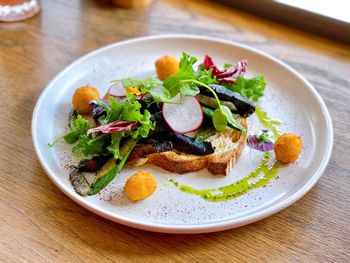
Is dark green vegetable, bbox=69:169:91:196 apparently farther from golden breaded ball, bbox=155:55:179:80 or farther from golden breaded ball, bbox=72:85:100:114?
golden breaded ball, bbox=155:55:179:80

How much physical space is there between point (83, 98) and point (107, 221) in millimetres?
470

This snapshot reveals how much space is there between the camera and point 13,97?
177 centimetres

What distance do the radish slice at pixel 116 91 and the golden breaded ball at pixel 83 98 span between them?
0.05 meters

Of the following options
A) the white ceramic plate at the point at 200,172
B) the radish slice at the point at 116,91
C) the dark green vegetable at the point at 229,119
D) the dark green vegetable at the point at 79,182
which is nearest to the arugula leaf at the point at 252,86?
the white ceramic plate at the point at 200,172

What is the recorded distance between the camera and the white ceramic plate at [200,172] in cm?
129

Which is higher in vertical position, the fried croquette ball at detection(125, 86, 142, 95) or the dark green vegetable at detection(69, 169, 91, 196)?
the fried croquette ball at detection(125, 86, 142, 95)

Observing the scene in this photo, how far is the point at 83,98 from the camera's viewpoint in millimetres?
1609

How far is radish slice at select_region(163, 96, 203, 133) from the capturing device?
147cm

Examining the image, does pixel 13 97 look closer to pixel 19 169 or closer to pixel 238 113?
pixel 19 169

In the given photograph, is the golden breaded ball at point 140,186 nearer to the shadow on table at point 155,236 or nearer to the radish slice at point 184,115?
the shadow on table at point 155,236

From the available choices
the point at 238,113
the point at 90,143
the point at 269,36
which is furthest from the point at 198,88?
the point at 269,36

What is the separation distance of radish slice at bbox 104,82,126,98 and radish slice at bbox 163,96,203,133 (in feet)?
0.77

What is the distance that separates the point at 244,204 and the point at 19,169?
67 centimetres

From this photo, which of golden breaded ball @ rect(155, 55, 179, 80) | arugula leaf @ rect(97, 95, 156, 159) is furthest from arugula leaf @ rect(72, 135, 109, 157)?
golden breaded ball @ rect(155, 55, 179, 80)
